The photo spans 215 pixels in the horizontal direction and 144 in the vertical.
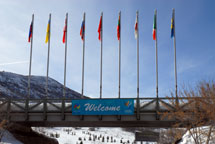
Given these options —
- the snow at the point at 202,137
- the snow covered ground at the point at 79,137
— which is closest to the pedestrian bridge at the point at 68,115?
the snow at the point at 202,137

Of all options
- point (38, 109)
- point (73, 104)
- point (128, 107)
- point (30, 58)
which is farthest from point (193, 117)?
point (30, 58)

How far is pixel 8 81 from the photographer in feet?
512

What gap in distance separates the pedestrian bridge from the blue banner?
20.6 inches

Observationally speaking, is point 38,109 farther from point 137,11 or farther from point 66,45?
point 137,11

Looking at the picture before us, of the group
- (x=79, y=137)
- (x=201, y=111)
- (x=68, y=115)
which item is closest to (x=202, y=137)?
(x=201, y=111)

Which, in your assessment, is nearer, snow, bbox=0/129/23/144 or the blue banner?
snow, bbox=0/129/23/144

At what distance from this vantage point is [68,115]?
2466cm

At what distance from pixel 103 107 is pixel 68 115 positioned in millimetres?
3535

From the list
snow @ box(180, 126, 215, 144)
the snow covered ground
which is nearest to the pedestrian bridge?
snow @ box(180, 126, 215, 144)

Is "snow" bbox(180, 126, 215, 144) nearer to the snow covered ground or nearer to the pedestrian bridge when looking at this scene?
the pedestrian bridge

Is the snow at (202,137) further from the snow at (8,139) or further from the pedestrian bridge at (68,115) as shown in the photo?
the snow at (8,139)

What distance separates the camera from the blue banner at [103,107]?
2339 centimetres

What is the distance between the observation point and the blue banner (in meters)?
23.4

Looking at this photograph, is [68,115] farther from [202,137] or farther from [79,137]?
[79,137]
